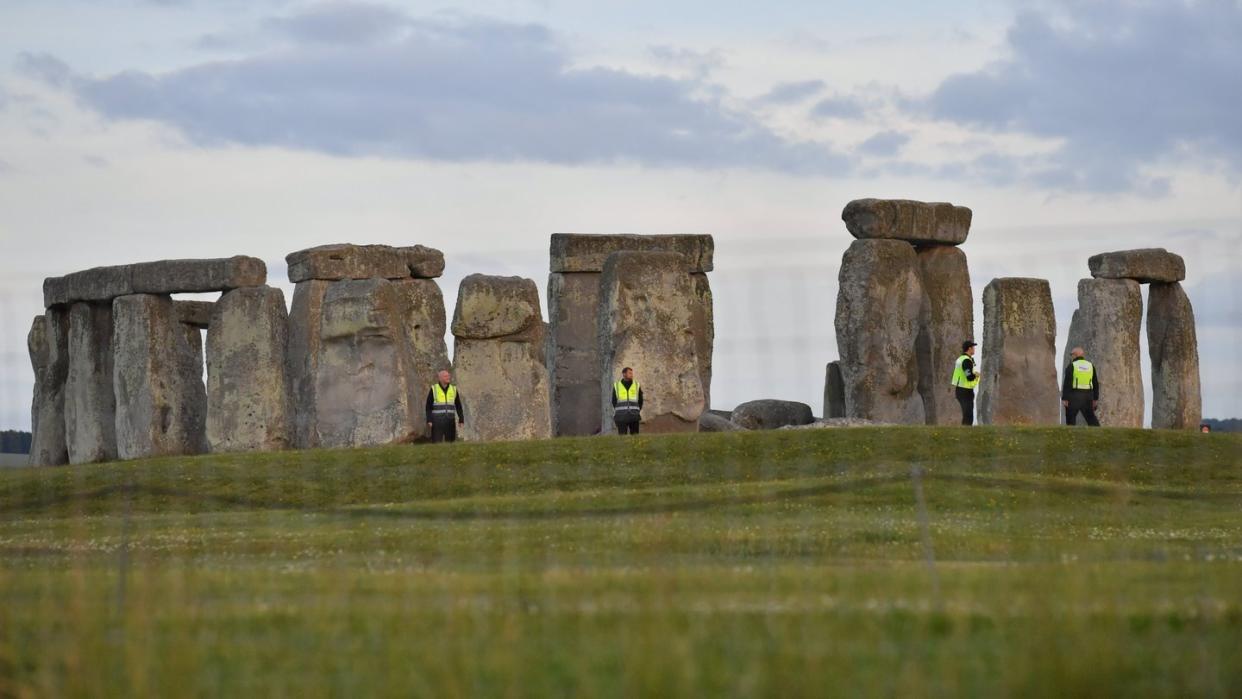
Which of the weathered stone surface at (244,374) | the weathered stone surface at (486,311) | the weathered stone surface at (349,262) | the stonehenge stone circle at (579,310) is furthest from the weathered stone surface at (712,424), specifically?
the weathered stone surface at (244,374)

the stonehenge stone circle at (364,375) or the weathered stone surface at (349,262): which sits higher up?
the weathered stone surface at (349,262)

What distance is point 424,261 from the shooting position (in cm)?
3975

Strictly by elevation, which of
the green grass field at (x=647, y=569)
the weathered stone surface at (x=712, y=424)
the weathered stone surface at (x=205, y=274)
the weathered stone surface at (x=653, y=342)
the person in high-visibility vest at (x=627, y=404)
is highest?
the weathered stone surface at (x=205, y=274)

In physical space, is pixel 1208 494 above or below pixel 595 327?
below

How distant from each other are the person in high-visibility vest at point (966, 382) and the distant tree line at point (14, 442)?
33.0 metres

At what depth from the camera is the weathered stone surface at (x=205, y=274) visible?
38.6 metres

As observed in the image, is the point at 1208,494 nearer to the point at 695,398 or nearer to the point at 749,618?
the point at 695,398

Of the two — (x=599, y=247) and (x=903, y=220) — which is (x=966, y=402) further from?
(x=599, y=247)

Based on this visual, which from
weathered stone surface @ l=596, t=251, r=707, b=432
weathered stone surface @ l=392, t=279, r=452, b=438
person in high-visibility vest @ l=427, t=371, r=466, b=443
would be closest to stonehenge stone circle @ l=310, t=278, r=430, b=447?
weathered stone surface @ l=392, t=279, r=452, b=438

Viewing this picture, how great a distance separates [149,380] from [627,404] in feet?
35.8

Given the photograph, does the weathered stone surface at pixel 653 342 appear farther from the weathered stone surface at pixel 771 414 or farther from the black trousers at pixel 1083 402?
the black trousers at pixel 1083 402

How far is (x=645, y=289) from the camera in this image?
35.0m

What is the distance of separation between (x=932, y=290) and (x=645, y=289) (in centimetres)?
613

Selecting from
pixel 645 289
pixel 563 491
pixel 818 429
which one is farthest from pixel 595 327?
pixel 563 491
